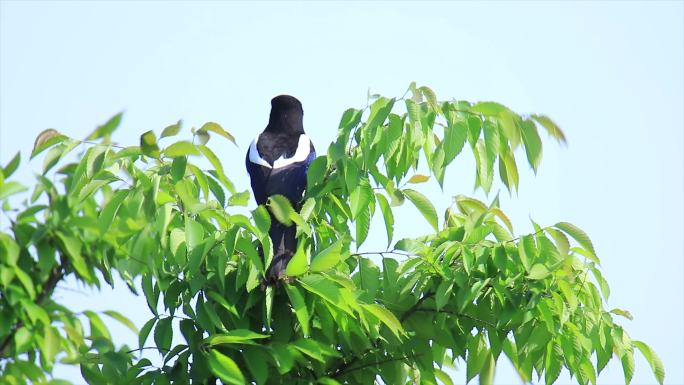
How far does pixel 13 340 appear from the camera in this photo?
249 cm

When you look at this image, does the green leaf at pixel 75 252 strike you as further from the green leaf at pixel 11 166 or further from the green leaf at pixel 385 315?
the green leaf at pixel 385 315

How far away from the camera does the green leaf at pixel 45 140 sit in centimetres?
332

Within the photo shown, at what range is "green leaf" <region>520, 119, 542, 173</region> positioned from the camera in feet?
10.9

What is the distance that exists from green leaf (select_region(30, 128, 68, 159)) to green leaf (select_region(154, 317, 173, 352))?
0.61 meters

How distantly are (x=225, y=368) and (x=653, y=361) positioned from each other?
1.41 m

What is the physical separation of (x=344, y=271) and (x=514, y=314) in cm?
53

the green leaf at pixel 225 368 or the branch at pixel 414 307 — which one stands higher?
the branch at pixel 414 307

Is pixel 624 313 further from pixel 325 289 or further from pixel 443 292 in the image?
pixel 325 289

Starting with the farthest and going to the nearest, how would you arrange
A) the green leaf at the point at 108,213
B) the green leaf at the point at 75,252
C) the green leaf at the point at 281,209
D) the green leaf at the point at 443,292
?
the green leaf at the point at 443,292, the green leaf at the point at 281,209, the green leaf at the point at 108,213, the green leaf at the point at 75,252

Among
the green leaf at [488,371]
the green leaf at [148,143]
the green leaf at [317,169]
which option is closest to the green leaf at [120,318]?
the green leaf at [148,143]

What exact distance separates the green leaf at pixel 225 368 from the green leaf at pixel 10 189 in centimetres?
92

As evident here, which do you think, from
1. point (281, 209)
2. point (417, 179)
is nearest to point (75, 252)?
point (281, 209)

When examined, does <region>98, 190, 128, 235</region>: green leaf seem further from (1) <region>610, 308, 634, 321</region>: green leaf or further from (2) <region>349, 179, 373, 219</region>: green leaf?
(1) <region>610, 308, 634, 321</region>: green leaf

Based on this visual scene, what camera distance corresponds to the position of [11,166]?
97.4 inches
